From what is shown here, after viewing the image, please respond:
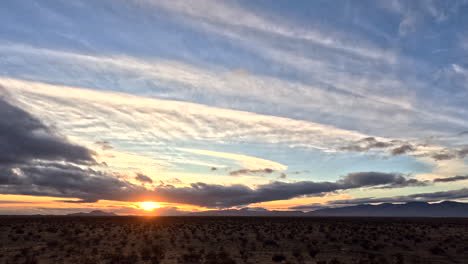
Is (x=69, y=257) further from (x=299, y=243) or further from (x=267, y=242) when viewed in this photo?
(x=299, y=243)

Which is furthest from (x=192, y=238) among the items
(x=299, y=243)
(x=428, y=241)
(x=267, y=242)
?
(x=428, y=241)

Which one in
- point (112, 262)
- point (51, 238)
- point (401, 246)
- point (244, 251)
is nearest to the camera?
point (112, 262)

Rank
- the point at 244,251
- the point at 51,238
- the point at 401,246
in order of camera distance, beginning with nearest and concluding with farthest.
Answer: the point at 244,251, the point at 401,246, the point at 51,238

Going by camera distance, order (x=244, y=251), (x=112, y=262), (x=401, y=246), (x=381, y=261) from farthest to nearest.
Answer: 1. (x=401, y=246)
2. (x=244, y=251)
3. (x=381, y=261)
4. (x=112, y=262)

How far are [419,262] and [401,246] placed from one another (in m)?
9.05

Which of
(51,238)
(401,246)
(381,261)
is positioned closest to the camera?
(381,261)

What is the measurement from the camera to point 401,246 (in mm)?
36719

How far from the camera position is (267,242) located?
123 feet

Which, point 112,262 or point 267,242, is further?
point 267,242

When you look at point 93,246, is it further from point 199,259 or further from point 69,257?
point 199,259

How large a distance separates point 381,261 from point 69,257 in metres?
26.2

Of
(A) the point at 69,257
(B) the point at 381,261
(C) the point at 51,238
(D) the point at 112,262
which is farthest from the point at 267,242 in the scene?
(C) the point at 51,238

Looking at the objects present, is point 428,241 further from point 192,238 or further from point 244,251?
point 192,238

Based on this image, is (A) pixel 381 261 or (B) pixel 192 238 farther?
(B) pixel 192 238
